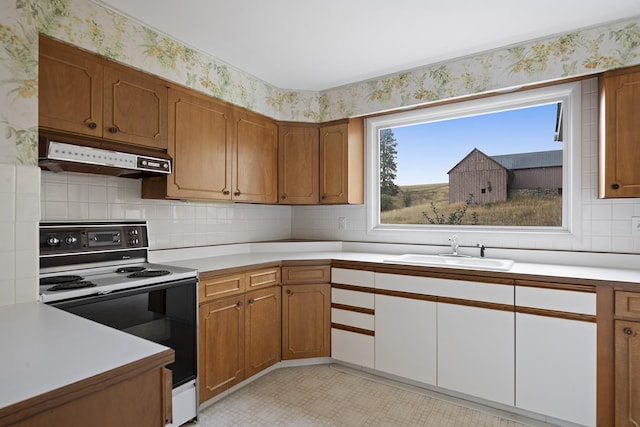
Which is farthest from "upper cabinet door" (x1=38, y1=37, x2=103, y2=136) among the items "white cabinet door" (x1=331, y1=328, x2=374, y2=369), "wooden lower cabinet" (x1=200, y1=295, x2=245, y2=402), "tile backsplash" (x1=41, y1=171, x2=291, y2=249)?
"white cabinet door" (x1=331, y1=328, x2=374, y2=369)

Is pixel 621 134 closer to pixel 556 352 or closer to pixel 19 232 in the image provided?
pixel 556 352

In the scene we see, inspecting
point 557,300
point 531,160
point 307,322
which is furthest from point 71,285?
point 531,160

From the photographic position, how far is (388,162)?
343 cm

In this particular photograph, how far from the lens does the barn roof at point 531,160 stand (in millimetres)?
2607

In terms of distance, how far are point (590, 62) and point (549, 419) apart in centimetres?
226

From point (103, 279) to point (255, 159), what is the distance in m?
1.56

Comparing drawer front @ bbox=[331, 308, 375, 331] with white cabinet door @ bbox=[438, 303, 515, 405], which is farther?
drawer front @ bbox=[331, 308, 375, 331]

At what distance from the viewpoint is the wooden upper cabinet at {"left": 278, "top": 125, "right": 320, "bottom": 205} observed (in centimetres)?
329

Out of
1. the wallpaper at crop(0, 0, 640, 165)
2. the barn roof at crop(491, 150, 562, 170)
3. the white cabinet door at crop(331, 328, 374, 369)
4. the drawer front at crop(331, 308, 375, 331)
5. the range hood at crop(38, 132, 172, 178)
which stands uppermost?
the wallpaper at crop(0, 0, 640, 165)

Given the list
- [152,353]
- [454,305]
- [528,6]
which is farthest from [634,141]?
[152,353]

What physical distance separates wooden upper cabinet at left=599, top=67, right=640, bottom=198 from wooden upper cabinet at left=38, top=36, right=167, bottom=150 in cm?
284

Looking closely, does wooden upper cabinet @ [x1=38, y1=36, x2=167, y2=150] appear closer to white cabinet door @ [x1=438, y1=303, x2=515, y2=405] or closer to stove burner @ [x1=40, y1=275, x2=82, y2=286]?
stove burner @ [x1=40, y1=275, x2=82, y2=286]

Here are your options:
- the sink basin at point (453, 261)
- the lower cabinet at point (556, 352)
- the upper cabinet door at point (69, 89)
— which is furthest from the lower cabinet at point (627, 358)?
the upper cabinet door at point (69, 89)

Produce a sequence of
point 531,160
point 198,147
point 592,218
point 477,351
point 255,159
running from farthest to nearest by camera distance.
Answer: point 255,159 → point 531,160 → point 198,147 → point 592,218 → point 477,351
